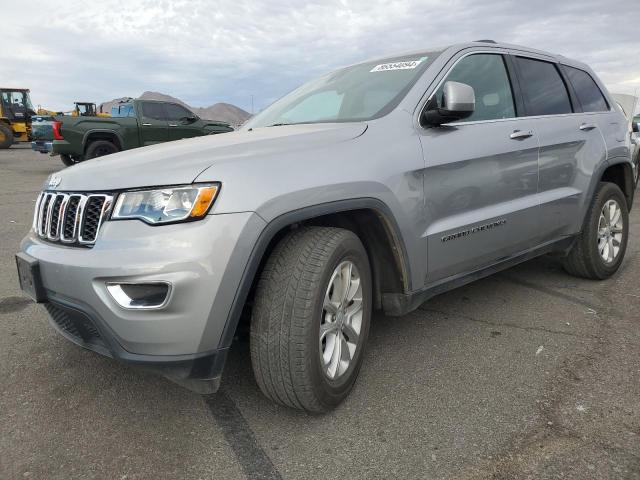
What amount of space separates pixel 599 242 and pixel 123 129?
1058cm

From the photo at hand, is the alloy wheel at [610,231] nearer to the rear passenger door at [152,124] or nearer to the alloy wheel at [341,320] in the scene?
the alloy wheel at [341,320]

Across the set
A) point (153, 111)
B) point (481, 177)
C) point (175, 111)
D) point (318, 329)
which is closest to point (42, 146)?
point (153, 111)

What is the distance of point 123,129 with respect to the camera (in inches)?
470

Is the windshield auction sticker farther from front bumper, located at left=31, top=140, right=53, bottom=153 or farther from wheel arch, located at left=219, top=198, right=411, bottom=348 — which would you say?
front bumper, located at left=31, top=140, right=53, bottom=153

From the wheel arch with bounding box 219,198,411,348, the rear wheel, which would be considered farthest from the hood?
the rear wheel

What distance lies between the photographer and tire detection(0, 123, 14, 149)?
21.8 metres

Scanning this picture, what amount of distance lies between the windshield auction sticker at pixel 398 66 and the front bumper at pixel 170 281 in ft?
5.38

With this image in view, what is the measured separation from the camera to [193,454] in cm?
211

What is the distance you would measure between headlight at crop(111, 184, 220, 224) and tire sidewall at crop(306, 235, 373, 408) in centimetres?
58

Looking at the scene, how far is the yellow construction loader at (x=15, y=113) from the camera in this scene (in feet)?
73.0

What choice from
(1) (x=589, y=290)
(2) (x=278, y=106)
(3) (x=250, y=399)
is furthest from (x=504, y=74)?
(3) (x=250, y=399)

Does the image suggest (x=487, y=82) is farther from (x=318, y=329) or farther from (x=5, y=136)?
(x=5, y=136)

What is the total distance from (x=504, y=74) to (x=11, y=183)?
1076cm

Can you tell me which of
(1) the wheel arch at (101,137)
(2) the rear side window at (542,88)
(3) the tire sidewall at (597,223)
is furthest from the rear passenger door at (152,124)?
(3) the tire sidewall at (597,223)
